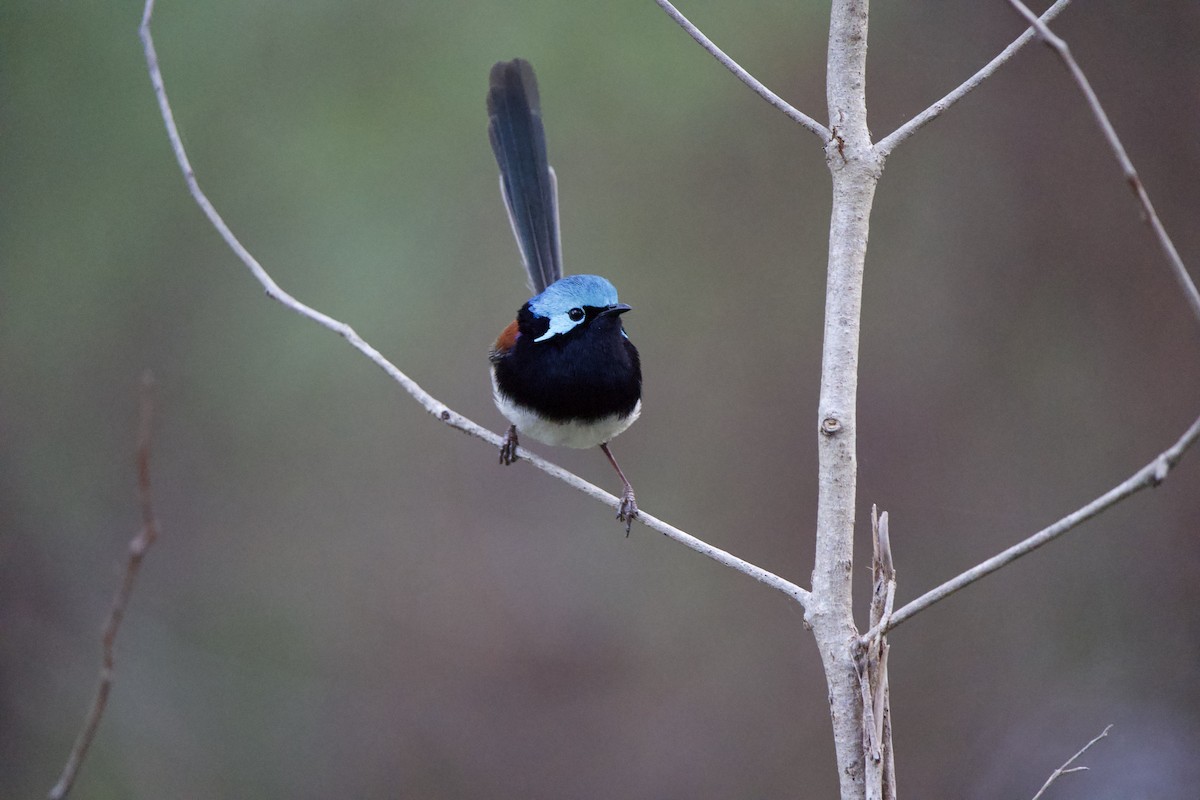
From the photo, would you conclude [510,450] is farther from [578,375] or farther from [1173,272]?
[1173,272]

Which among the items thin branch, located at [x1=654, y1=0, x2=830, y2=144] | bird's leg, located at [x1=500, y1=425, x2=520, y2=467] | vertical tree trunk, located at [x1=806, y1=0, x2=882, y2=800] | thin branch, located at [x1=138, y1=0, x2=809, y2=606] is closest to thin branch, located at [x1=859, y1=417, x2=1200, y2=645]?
vertical tree trunk, located at [x1=806, y1=0, x2=882, y2=800]

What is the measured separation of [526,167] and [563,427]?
104 centimetres

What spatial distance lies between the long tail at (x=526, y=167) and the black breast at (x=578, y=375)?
50 centimetres

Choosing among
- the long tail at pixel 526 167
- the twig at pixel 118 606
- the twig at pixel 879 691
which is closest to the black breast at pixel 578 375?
the long tail at pixel 526 167

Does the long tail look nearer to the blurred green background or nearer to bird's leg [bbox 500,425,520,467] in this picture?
bird's leg [bbox 500,425,520,467]

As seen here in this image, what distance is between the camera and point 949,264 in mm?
5887


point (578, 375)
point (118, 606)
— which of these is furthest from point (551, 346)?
point (118, 606)

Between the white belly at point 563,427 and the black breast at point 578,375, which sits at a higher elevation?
the black breast at point 578,375

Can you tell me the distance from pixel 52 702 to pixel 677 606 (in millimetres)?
3429

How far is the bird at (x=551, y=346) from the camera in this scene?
363cm

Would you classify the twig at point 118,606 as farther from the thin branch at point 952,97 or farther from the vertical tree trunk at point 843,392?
the thin branch at point 952,97

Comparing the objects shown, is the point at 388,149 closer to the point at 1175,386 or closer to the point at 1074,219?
the point at 1074,219

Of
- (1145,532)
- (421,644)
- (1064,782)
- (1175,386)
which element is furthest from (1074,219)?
(421,644)

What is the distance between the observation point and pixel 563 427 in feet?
12.0
